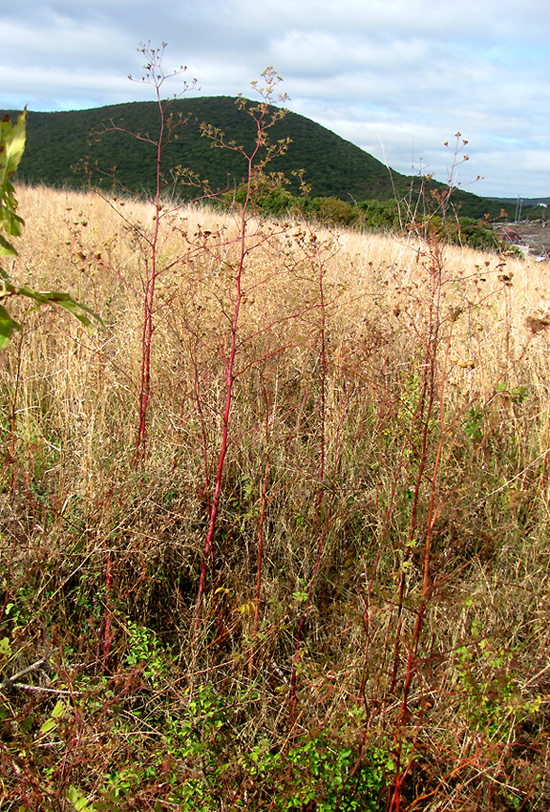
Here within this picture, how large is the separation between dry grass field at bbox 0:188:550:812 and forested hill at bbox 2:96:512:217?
15232 millimetres

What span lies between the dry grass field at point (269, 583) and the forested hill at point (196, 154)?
50.0 ft

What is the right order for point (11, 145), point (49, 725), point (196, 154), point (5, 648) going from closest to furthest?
point (11, 145) < point (49, 725) < point (5, 648) < point (196, 154)

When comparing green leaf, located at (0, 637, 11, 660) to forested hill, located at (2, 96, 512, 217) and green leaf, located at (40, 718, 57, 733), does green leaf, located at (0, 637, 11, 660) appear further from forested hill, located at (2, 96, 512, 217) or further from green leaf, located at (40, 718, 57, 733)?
forested hill, located at (2, 96, 512, 217)

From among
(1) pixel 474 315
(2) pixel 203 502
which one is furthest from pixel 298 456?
(1) pixel 474 315

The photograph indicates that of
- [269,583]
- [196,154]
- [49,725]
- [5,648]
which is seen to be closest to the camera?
[49,725]

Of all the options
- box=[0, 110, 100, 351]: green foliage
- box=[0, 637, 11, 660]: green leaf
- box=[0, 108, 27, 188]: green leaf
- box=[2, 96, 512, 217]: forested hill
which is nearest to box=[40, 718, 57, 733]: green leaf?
box=[0, 637, 11, 660]: green leaf

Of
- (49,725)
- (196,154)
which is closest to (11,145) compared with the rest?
(49,725)

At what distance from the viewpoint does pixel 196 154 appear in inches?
1067

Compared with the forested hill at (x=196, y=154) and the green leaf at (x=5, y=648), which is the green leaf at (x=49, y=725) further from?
the forested hill at (x=196, y=154)

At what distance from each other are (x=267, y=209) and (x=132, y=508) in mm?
9653

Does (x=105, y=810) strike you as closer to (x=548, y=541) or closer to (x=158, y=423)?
(x=158, y=423)

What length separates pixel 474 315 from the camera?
404 centimetres

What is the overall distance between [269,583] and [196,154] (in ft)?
95.1

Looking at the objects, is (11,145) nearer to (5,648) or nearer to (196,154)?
(5,648)
